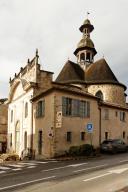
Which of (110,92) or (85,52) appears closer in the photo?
(110,92)

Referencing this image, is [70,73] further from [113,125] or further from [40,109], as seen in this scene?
[40,109]

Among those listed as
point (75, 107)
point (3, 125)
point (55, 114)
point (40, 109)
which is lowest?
point (3, 125)

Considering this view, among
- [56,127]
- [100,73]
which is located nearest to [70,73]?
[100,73]

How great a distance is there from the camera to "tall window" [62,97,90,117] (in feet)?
106

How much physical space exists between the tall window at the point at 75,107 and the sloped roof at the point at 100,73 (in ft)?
53.7

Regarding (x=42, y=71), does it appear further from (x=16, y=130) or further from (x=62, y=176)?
(x=62, y=176)

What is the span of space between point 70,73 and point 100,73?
4704mm

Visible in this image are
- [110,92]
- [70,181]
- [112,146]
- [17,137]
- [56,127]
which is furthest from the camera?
[110,92]

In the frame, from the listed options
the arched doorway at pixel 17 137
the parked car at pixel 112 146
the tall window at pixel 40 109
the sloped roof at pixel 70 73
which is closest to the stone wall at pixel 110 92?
the sloped roof at pixel 70 73

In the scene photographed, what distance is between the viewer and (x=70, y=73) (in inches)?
2071

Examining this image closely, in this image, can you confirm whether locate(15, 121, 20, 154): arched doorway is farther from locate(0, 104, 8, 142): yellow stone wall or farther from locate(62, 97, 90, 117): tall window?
locate(62, 97, 90, 117): tall window

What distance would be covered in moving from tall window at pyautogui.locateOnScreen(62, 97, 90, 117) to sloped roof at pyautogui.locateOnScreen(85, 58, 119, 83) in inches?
644

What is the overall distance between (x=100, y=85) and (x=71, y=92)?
18173mm

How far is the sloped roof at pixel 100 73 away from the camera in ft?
166
